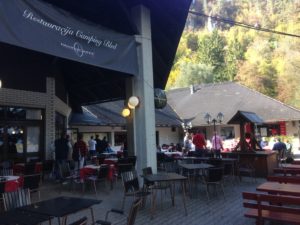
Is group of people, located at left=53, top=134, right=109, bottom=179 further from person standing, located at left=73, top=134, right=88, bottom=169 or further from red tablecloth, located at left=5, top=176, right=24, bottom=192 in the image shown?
red tablecloth, located at left=5, top=176, right=24, bottom=192

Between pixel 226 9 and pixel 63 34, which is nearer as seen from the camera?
pixel 63 34

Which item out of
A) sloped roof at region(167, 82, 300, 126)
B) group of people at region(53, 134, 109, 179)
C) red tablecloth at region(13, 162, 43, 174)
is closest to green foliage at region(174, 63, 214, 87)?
sloped roof at region(167, 82, 300, 126)

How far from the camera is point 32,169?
1039 centimetres

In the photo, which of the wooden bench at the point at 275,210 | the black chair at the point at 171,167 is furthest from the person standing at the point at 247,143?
the wooden bench at the point at 275,210

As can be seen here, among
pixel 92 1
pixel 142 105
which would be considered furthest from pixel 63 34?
pixel 142 105

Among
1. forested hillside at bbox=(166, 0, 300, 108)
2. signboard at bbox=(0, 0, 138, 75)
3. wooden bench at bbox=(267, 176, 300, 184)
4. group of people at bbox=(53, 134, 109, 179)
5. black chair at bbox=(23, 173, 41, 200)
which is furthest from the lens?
forested hillside at bbox=(166, 0, 300, 108)

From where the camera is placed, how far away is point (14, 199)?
5129 millimetres

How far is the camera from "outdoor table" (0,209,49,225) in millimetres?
3842

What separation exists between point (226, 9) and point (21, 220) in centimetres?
8419

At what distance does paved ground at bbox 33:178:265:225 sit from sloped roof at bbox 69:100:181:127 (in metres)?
6.97

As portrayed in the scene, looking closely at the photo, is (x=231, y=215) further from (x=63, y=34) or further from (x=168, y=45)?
(x=168, y=45)

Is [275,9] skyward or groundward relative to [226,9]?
groundward

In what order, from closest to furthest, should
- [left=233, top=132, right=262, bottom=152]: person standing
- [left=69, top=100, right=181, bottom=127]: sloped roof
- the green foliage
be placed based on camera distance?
1. [left=233, top=132, right=262, bottom=152]: person standing
2. [left=69, top=100, right=181, bottom=127]: sloped roof
3. the green foliage

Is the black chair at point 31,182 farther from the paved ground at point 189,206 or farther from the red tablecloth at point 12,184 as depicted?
the paved ground at point 189,206
